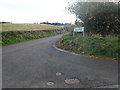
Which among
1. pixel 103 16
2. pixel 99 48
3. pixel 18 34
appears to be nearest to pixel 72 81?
pixel 99 48

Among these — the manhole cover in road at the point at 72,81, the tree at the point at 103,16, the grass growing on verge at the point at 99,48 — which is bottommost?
the manhole cover in road at the point at 72,81

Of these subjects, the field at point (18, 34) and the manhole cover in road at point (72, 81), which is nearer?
the manhole cover in road at point (72, 81)

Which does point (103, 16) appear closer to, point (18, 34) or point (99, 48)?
point (99, 48)

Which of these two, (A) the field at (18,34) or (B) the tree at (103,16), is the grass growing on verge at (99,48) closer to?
(B) the tree at (103,16)

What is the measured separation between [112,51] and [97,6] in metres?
3.68

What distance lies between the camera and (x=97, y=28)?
10.5 meters

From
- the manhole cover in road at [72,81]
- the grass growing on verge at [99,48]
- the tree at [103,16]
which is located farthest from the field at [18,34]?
the manhole cover in road at [72,81]

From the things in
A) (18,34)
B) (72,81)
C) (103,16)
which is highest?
(103,16)

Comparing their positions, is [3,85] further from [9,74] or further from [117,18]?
[117,18]

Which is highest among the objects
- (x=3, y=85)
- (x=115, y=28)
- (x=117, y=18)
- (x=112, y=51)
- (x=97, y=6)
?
(x=97, y=6)

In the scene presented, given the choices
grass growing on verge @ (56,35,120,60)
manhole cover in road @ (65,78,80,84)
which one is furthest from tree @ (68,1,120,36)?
manhole cover in road @ (65,78,80,84)

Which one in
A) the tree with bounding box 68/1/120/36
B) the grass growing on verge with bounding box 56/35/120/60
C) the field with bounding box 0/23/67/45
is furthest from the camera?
→ the field with bounding box 0/23/67/45

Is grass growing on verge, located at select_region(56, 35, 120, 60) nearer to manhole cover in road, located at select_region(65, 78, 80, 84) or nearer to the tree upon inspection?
the tree

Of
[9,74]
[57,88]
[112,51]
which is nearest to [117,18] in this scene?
[112,51]
